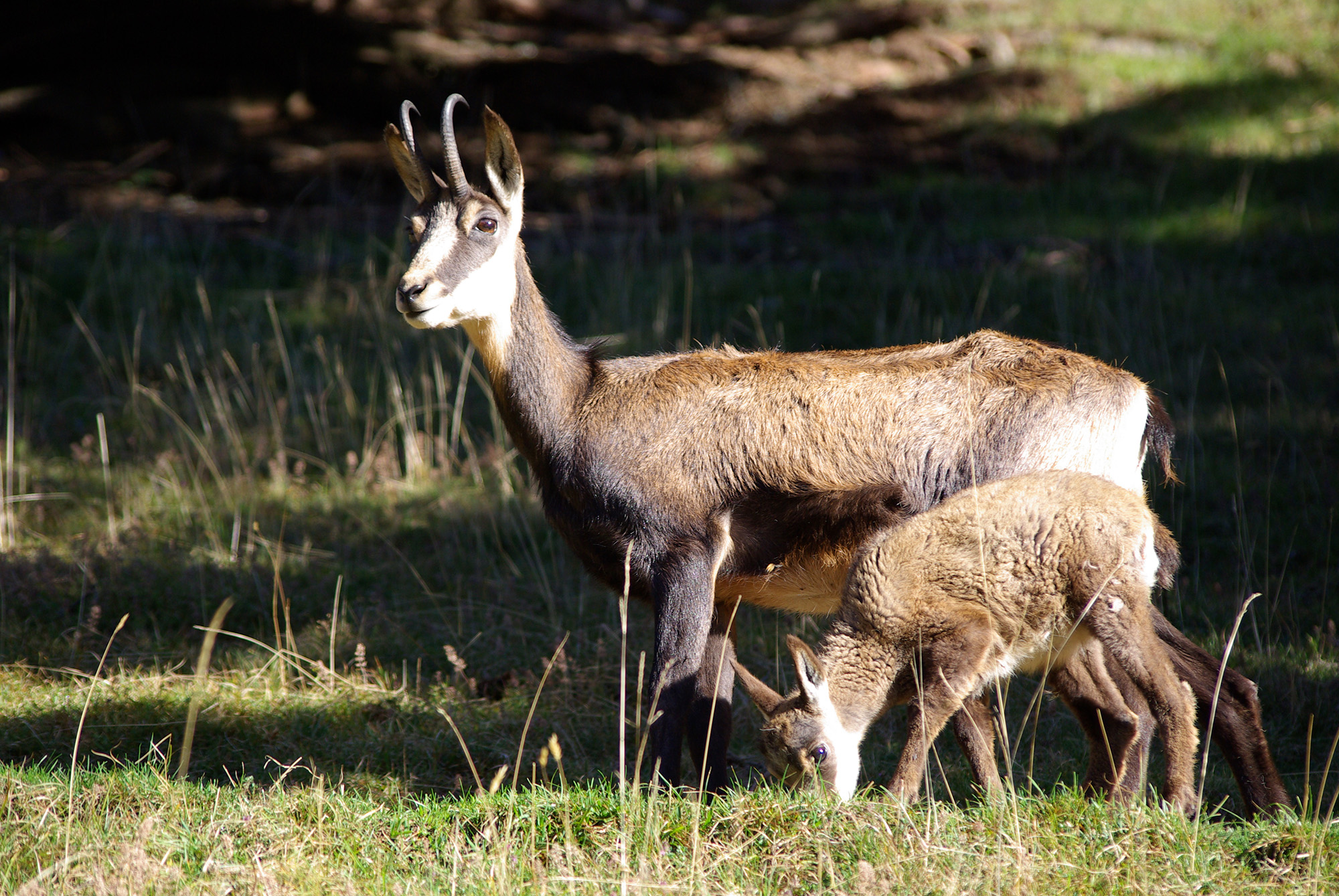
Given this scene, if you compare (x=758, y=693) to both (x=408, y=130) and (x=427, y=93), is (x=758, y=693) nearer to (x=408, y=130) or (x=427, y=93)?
(x=408, y=130)

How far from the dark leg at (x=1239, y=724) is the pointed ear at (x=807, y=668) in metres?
1.34

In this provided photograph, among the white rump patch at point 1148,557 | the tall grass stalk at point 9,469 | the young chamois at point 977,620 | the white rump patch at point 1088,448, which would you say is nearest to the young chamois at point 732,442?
the white rump patch at point 1088,448

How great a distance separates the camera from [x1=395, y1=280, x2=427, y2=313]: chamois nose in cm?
449

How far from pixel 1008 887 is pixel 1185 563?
3908mm

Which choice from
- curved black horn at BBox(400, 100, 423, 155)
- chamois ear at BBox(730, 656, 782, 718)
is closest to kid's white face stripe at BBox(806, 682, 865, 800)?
chamois ear at BBox(730, 656, 782, 718)

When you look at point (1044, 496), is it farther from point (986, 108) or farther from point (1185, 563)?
point (986, 108)

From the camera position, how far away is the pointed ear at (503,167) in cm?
484

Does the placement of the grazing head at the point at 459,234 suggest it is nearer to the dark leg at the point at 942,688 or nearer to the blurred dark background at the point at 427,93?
the dark leg at the point at 942,688

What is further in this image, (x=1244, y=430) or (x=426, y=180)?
(x=1244, y=430)

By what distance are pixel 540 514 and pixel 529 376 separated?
2706 millimetres

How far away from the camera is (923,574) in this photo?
13.9 ft

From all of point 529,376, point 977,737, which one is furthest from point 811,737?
point 529,376

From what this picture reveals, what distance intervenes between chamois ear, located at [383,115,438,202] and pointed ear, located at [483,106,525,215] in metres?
0.25

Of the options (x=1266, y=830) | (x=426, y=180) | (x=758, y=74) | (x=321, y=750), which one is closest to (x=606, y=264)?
(x=758, y=74)
